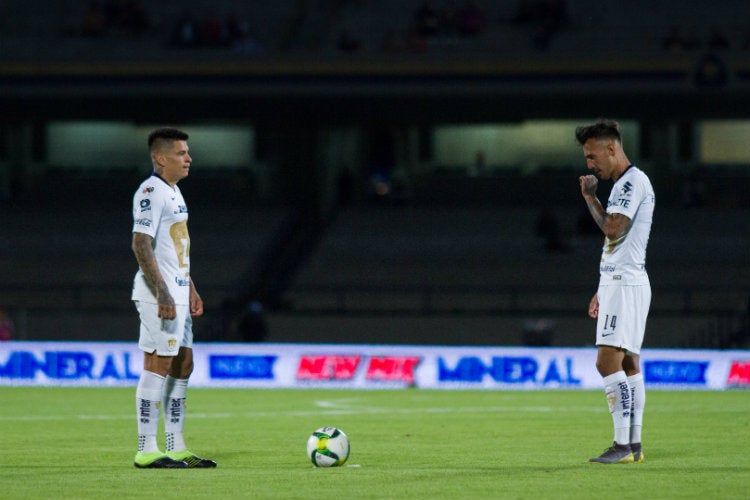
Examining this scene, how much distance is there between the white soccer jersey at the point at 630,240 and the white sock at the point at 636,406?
77 cm

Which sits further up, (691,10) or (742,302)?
(691,10)

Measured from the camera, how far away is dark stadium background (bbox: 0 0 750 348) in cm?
3058

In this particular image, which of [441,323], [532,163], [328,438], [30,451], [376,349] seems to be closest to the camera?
[328,438]

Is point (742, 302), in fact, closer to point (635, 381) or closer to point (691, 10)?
point (691, 10)

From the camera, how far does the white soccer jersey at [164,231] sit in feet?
33.6

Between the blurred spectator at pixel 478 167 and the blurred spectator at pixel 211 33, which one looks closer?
the blurred spectator at pixel 211 33

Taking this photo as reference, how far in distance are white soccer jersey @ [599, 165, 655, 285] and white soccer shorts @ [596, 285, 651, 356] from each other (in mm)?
66

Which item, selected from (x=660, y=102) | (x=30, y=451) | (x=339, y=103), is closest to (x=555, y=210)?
(x=660, y=102)

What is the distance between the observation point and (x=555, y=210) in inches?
1431

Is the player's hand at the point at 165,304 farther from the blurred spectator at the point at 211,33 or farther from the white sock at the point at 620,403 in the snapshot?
the blurred spectator at the point at 211,33

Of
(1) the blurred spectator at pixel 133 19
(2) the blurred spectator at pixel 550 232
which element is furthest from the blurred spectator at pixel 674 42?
(1) the blurred spectator at pixel 133 19

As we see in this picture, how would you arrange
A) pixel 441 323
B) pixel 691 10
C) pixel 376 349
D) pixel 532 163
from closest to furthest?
1. pixel 376 349
2. pixel 441 323
3. pixel 691 10
4. pixel 532 163

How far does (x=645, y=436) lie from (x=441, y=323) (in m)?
16.6

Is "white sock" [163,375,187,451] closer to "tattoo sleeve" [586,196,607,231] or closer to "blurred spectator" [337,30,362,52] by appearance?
"tattoo sleeve" [586,196,607,231]
